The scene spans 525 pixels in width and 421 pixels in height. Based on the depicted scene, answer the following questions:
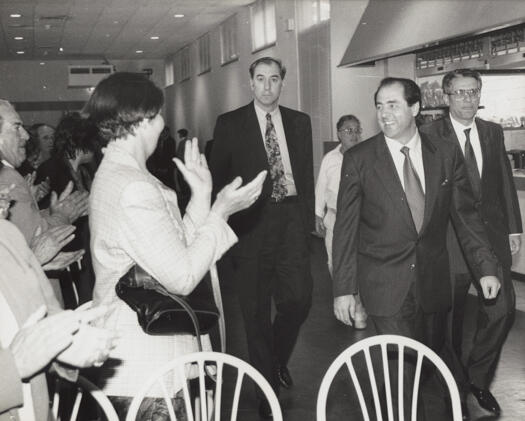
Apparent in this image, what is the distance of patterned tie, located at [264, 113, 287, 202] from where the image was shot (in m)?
4.29

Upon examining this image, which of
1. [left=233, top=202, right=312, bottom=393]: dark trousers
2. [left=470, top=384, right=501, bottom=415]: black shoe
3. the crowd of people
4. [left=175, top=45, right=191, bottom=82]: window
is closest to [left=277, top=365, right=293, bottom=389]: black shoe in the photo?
the crowd of people

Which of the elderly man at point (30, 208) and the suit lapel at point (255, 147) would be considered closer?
the elderly man at point (30, 208)

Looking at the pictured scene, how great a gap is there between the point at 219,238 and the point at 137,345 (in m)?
0.40

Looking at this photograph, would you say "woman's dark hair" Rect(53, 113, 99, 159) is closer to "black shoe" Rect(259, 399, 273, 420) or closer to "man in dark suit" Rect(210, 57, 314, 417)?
"man in dark suit" Rect(210, 57, 314, 417)

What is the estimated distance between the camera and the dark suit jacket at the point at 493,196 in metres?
4.15

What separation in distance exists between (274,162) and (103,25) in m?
12.9

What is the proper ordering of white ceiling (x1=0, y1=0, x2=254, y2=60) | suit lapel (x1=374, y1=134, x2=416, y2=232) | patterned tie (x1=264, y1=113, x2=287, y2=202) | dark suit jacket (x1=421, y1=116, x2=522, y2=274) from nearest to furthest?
suit lapel (x1=374, y1=134, x2=416, y2=232) < dark suit jacket (x1=421, y1=116, x2=522, y2=274) < patterned tie (x1=264, y1=113, x2=287, y2=202) < white ceiling (x1=0, y1=0, x2=254, y2=60)

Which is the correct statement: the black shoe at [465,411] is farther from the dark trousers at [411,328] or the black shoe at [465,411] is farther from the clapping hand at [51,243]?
the clapping hand at [51,243]

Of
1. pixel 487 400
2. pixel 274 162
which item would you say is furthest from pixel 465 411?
pixel 274 162

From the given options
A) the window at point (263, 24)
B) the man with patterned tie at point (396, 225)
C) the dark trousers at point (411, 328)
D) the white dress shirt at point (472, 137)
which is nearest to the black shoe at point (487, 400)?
the dark trousers at point (411, 328)

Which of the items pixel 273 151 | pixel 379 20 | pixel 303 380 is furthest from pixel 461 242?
pixel 379 20

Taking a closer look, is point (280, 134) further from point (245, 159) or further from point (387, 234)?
point (387, 234)

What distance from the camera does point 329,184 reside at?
20.4ft

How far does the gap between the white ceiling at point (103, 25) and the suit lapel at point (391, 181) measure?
10946 mm
